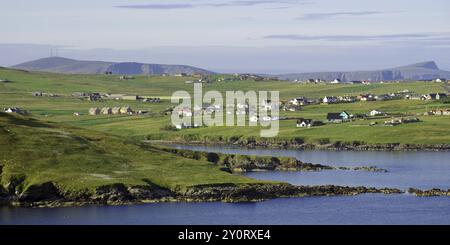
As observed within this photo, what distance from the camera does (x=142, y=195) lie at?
67000 mm

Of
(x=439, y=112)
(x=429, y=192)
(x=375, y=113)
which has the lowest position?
(x=429, y=192)

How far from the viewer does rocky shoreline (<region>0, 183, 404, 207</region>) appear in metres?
65.2

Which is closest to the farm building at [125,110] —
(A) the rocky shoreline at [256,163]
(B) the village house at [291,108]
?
(B) the village house at [291,108]

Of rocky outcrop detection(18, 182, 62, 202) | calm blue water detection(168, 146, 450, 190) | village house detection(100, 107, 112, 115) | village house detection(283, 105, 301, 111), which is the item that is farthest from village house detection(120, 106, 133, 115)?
rocky outcrop detection(18, 182, 62, 202)

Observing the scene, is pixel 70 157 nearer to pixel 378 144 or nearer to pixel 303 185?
pixel 303 185

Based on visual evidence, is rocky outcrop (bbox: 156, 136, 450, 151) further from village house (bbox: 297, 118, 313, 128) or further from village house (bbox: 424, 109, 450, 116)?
village house (bbox: 424, 109, 450, 116)

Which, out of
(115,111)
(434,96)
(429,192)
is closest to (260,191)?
(429,192)

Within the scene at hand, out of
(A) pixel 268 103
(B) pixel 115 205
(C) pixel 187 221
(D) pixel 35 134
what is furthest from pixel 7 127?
(A) pixel 268 103

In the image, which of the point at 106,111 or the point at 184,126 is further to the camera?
the point at 106,111

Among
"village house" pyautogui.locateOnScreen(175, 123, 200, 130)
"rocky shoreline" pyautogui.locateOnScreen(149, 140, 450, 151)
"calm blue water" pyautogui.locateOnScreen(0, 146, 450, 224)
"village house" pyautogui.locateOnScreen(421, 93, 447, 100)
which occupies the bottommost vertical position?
"rocky shoreline" pyautogui.locateOnScreen(149, 140, 450, 151)

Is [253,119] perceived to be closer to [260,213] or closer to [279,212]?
[279,212]

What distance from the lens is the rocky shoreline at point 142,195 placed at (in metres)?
65.2

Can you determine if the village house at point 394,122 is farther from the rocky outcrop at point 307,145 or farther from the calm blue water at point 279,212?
the calm blue water at point 279,212

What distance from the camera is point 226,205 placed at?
213 feet
